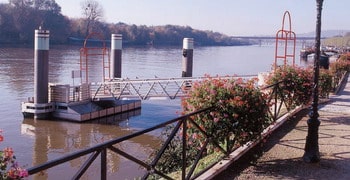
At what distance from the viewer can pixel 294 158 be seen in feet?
21.0

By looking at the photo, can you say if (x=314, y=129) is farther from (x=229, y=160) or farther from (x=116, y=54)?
(x=116, y=54)

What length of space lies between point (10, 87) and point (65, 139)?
13.5m

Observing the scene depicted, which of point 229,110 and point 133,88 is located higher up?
point 229,110

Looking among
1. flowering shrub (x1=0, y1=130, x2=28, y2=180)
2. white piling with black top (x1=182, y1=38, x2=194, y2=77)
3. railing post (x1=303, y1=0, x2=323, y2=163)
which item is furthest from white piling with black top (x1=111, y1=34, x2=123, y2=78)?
flowering shrub (x1=0, y1=130, x2=28, y2=180)

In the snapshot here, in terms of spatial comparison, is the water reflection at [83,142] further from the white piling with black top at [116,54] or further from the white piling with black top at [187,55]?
the white piling with black top at [187,55]

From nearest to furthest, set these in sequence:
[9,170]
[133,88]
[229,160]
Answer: [9,170], [229,160], [133,88]

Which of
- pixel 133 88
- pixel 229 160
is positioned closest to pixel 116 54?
pixel 133 88

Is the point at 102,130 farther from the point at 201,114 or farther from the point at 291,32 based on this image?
the point at 201,114

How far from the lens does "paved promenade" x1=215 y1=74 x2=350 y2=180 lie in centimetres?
569

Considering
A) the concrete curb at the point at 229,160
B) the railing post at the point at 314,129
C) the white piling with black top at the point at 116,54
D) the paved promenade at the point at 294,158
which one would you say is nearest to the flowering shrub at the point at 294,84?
the paved promenade at the point at 294,158

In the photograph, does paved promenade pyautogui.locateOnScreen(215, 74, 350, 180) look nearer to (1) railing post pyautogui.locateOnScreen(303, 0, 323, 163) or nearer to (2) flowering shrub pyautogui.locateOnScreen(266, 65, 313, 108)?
(1) railing post pyautogui.locateOnScreen(303, 0, 323, 163)

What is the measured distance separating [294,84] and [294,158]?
4.14 m

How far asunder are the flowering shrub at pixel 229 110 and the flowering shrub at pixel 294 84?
409cm

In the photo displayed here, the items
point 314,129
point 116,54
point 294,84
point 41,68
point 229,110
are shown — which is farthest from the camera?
point 116,54
